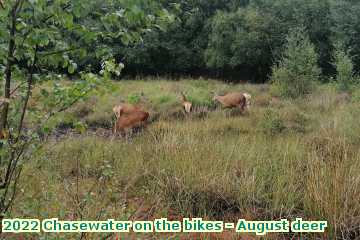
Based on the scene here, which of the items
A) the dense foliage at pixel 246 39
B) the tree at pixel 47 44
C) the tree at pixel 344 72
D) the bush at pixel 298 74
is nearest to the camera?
the tree at pixel 47 44

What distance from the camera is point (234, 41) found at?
22.9 m

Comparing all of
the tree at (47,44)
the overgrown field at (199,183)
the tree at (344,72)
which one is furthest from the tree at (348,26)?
the tree at (47,44)

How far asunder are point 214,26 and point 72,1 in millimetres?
22805

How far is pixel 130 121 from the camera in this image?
780 centimetres

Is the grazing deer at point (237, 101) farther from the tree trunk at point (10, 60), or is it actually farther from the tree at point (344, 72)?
the tree trunk at point (10, 60)

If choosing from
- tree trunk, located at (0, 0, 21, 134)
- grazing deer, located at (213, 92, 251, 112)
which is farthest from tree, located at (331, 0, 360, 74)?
tree trunk, located at (0, 0, 21, 134)

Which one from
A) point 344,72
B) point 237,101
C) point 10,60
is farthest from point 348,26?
point 10,60

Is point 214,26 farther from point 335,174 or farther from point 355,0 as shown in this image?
point 335,174

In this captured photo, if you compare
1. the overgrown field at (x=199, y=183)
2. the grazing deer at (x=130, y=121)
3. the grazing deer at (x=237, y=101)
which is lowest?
the grazing deer at (x=237, y=101)

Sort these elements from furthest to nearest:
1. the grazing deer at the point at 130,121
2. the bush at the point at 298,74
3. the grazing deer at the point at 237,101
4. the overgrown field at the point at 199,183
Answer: the bush at the point at 298,74 → the grazing deer at the point at 237,101 → the grazing deer at the point at 130,121 → the overgrown field at the point at 199,183

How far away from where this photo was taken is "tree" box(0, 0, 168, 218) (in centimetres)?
179

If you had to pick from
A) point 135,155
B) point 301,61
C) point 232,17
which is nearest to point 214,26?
point 232,17

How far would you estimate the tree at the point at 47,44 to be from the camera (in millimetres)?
1786

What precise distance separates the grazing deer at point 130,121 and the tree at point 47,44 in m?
5.36
